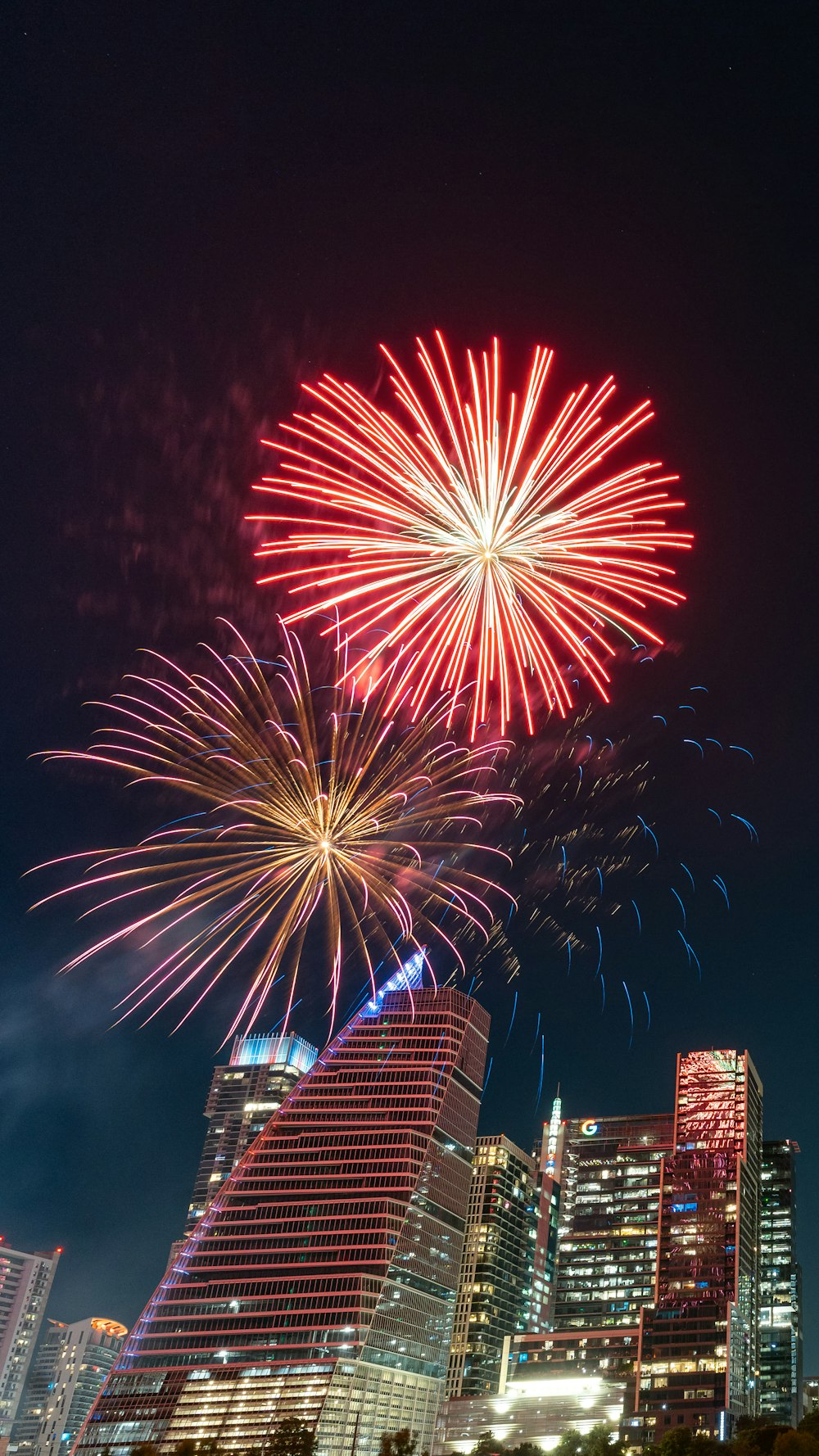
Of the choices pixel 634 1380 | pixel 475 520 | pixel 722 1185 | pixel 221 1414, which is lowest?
pixel 221 1414

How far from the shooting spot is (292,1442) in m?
109

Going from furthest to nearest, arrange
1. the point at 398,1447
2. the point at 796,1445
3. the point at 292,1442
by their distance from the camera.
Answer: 1. the point at 292,1442
2. the point at 398,1447
3. the point at 796,1445

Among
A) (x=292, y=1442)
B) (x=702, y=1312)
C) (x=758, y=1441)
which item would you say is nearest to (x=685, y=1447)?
(x=758, y=1441)

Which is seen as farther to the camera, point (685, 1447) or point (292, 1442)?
point (292, 1442)

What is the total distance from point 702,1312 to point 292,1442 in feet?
292

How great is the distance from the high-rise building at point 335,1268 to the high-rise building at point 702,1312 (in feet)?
112

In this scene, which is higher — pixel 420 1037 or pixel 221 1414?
pixel 420 1037

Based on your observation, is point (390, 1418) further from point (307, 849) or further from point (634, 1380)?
point (307, 849)

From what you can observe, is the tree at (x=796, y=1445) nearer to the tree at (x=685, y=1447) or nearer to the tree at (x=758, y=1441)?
the tree at (x=758, y=1441)

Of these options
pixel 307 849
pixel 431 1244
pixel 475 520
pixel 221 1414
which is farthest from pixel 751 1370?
pixel 475 520

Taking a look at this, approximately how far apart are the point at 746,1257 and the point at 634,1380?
28485 mm

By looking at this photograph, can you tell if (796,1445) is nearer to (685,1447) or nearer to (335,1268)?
(685,1447)

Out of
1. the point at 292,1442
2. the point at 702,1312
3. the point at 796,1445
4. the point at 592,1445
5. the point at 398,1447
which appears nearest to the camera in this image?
the point at 796,1445

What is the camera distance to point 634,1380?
174 metres
